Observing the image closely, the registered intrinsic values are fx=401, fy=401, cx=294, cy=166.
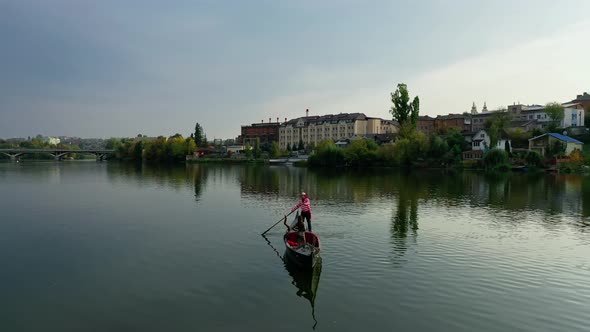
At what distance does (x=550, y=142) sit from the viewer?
85.4 m

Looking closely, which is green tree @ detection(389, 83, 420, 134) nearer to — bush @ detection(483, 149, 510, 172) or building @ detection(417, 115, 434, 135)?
bush @ detection(483, 149, 510, 172)

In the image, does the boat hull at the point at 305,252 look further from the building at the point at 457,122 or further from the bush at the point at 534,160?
the building at the point at 457,122

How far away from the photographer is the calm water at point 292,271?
12.1 m

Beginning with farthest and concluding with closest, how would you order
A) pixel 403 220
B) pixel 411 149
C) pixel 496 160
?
pixel 411 149
pixel 496 160
pixel 403 220

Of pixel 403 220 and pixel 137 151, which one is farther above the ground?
pixel 137 151

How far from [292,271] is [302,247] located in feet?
3.60

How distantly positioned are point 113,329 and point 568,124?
394ft

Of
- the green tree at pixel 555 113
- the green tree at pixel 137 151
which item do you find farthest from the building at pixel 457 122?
the green tree at pixel 137 151

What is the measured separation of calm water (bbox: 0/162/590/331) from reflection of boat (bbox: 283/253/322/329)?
76mm

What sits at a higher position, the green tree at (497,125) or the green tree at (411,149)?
the green tree at (497,125)

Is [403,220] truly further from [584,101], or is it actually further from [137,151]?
[137,151]

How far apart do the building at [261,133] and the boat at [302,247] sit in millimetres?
158653

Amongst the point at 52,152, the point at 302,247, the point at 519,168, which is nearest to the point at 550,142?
the point at 519,168

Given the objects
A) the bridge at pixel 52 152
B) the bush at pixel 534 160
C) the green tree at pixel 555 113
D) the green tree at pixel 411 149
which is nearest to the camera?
the bush at pixel 534 160
